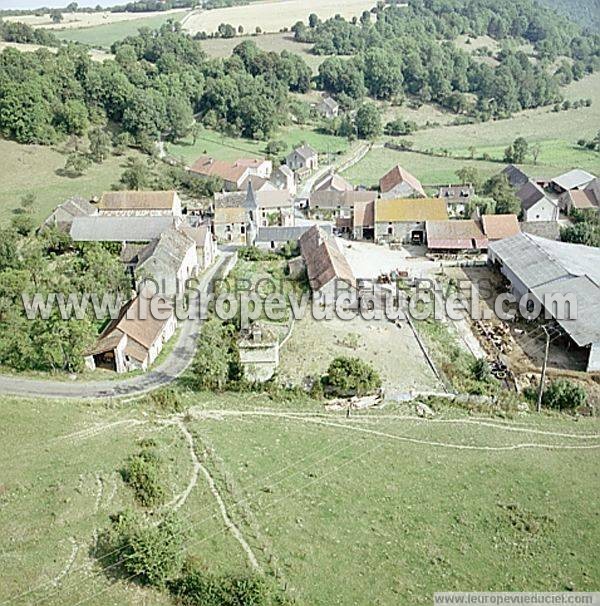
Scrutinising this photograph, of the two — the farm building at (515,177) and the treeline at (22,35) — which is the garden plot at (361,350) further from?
the treeline at (22,35)

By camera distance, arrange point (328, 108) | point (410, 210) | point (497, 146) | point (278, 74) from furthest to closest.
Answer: point (278, 74) → point (328, 108) → point (497, 146) → point (410, 210)

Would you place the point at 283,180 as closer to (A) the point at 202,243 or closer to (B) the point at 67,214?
(A) the point at 202,243

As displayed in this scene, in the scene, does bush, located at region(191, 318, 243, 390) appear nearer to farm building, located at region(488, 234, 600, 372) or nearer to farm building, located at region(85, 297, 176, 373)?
farm building, located at region(85, 297, 176, 373)

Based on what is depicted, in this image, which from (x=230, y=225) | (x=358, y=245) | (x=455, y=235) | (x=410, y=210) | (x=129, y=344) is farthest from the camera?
(x=410, y=210)

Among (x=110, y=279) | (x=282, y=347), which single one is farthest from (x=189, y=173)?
(x=282, y=347)

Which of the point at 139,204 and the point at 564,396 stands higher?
the point at 139,204

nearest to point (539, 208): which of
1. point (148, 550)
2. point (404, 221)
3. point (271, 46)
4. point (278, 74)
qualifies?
point (404, 221)

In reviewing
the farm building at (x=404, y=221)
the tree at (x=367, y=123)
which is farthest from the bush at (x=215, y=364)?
the tree at (x=367, y=123)

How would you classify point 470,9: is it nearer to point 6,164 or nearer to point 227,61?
point 227,61

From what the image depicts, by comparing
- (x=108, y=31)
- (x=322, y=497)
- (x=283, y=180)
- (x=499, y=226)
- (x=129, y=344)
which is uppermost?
(x=108, y=31)
